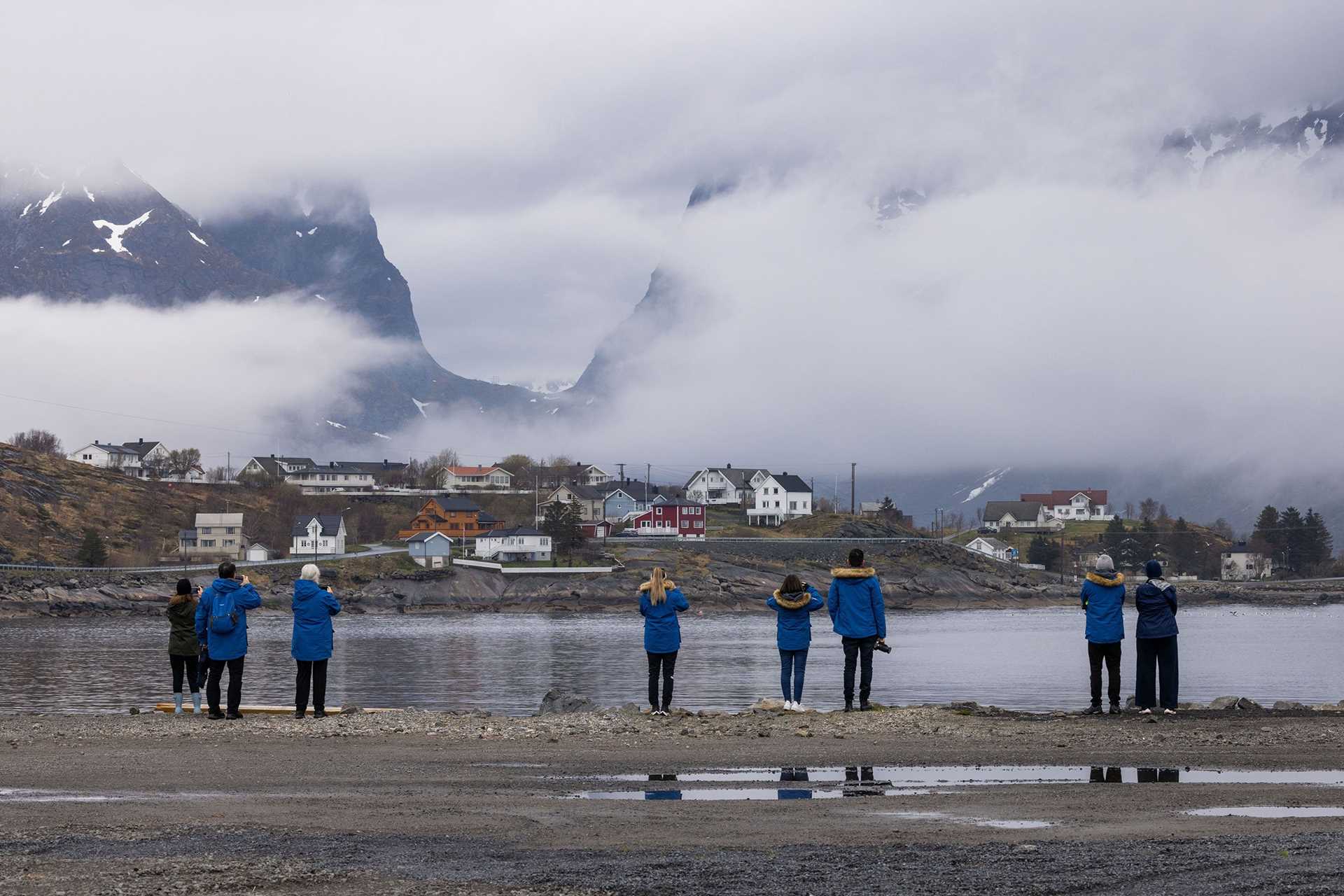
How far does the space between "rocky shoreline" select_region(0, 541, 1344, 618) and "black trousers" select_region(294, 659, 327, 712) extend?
100090 mm

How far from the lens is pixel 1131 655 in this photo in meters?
67.3

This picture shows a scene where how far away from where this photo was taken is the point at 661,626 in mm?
22734

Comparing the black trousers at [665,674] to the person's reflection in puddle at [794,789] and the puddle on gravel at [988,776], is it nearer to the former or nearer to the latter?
the puddle on gravel at [988,776]

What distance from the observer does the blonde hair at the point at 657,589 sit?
22406 millimetres

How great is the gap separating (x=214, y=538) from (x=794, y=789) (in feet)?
498

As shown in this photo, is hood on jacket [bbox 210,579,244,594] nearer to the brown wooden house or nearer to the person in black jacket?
the person in black jacket

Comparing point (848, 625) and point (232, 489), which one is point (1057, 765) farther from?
point (232, 489)

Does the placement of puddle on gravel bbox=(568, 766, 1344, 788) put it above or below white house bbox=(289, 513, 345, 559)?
below

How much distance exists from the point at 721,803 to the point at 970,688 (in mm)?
30801

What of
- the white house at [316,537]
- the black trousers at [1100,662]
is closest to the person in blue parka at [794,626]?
the black trousers at [1100,662]

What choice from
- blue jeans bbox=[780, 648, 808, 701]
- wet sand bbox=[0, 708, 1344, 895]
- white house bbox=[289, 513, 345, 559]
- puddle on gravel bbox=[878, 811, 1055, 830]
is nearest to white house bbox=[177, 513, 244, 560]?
white house bbox=[289, 513, 345, 559]

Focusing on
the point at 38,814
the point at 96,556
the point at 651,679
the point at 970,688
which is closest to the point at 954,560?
the point at 96,556

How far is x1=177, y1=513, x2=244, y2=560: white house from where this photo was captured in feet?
502

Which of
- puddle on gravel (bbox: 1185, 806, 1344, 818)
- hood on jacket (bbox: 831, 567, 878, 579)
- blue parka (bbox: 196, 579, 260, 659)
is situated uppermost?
hood on jacket (bbox: 831, 567, 878, 579)
